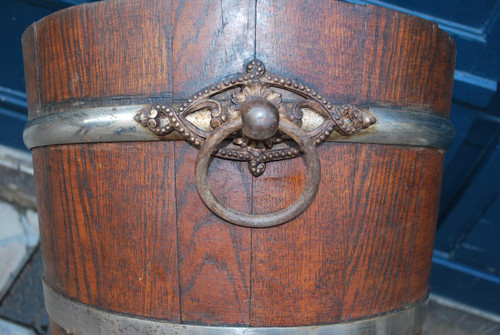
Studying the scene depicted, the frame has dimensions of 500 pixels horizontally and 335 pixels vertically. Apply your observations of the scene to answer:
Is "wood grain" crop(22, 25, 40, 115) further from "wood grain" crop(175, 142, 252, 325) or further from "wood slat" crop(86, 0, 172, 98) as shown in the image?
"wood grain" crop(175, 142, 252, 325)

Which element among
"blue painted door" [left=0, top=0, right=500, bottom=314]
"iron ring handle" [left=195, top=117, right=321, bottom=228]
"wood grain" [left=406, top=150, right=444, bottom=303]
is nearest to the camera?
"iron ring handle" [left=195, top=117, right=321, bottom=228]

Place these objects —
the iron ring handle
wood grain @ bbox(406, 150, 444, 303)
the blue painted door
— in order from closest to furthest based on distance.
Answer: the iron ring handle → wood grain @ bbox(406, 150, 444, 303) → the blue painted door

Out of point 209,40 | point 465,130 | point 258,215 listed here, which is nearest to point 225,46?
point 209,40

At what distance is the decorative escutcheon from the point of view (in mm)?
528

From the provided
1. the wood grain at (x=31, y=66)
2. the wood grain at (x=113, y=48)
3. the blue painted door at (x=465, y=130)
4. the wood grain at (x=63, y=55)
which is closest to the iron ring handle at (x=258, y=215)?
the wood grain at (x=113, y=48)

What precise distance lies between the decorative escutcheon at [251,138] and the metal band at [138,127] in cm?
1

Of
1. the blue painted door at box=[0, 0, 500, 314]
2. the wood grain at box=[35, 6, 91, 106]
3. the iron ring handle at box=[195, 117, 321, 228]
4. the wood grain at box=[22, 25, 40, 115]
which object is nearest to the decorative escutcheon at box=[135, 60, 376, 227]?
the iron ring handle at box=[195, 117, 321, 228]

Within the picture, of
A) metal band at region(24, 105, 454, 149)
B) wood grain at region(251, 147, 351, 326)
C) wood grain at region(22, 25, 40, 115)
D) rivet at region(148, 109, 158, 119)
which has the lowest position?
wood grain at region(251, 147, 351, 326)

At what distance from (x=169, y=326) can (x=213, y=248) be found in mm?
147

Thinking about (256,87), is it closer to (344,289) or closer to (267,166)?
(267,166)

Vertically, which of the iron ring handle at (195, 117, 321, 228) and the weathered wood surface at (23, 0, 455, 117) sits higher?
the weathered wood surface at (23, 0, 455, 117)

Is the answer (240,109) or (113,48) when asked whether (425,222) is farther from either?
(113,48)

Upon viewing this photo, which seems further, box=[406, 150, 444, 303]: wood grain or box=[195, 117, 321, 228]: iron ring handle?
box=[406, 150, 444, 303]: wood grain

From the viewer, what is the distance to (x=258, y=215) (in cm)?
56
